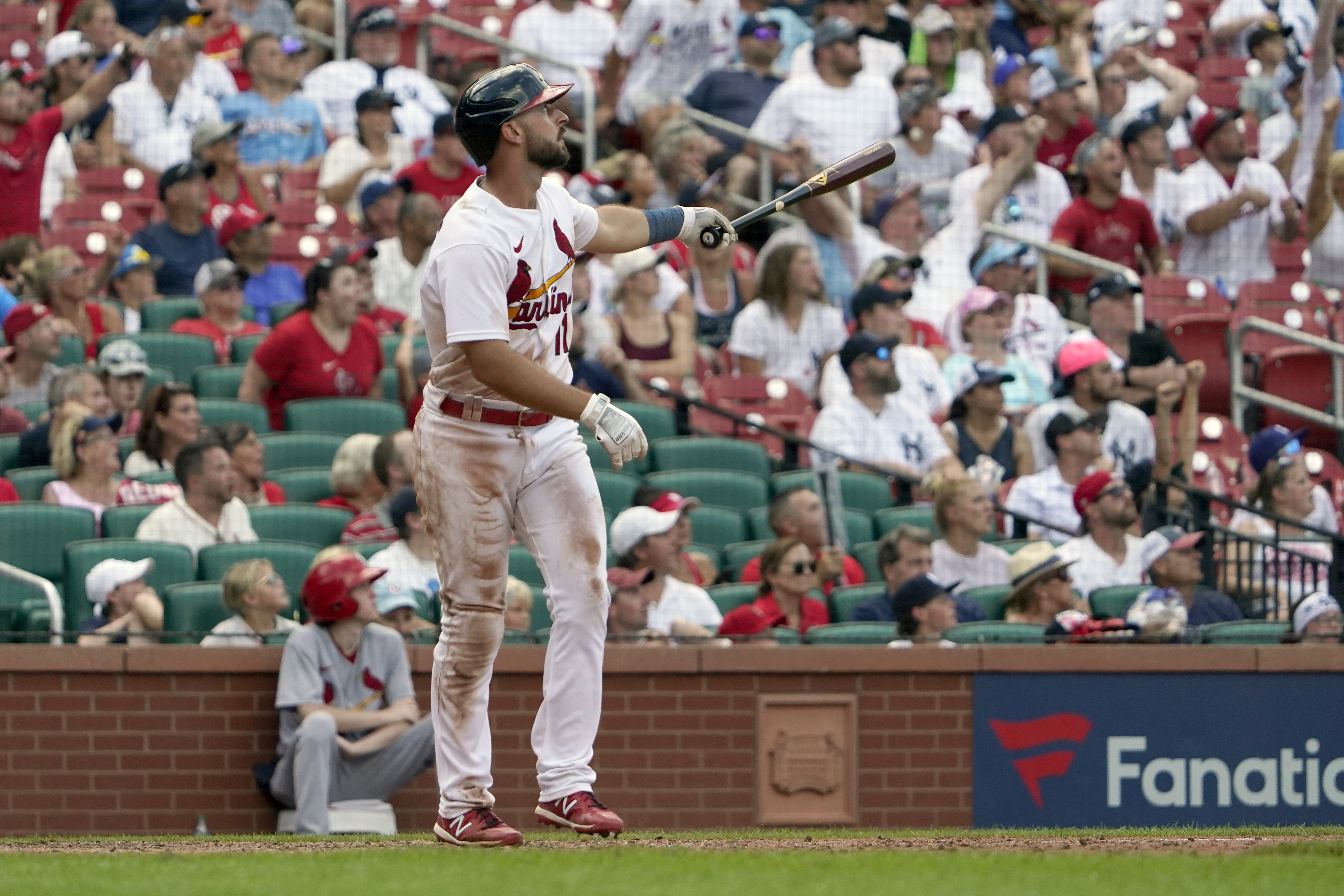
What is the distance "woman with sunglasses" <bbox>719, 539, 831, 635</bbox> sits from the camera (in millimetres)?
8398

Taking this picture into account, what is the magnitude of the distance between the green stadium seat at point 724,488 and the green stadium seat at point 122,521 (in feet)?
8.17

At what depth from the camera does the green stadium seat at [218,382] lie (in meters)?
10.2

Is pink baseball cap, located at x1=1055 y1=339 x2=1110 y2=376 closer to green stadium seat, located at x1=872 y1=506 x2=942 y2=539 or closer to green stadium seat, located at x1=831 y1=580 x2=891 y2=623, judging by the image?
green stadium seat, located at x1=872 y1=506 x2=942 y2=539

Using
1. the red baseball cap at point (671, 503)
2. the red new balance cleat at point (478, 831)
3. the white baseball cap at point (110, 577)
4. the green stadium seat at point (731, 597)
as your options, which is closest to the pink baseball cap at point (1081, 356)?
the green stadium seat at point (731, 597)

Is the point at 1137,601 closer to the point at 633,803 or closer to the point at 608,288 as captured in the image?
the point at 633,803

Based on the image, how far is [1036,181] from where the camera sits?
1369cm

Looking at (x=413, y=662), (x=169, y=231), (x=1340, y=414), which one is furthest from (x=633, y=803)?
(x=1340, y=414)

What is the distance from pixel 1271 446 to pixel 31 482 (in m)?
6.45

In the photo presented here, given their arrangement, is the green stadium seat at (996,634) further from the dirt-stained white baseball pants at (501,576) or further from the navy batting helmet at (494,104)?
the navy batting helmet at (494,104)

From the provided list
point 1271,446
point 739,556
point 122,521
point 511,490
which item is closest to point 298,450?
point 122,521

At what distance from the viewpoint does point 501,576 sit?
5.59 metres

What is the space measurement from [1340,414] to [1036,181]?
2.60 metres

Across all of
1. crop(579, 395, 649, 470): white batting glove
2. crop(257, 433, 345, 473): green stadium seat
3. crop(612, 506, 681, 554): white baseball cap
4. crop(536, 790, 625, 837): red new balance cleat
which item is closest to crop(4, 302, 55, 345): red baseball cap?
crop(257, 433, 345, 473): green stadium seat

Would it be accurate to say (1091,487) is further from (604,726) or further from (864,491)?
(604,726)
